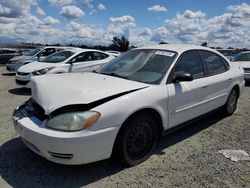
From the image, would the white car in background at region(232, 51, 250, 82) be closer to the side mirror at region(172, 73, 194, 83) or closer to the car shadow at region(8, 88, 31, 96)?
the side mirror at region(172, 73, 194, 83)

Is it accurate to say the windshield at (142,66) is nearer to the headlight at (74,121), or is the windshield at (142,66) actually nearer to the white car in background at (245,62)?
the headlight at (74,121)

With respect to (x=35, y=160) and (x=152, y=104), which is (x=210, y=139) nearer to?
(x=152, y=104)

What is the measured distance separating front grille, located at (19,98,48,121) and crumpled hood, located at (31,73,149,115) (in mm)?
94

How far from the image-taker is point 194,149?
4.27 m

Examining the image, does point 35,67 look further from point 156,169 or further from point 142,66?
point 156,169

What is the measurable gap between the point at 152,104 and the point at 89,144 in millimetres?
1051

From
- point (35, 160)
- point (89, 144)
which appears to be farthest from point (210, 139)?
point (35, 160)

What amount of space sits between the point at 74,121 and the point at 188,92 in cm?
201

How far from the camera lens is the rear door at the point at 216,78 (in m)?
4.93

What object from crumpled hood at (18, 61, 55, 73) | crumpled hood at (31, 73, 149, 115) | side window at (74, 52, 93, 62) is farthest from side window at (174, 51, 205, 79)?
side window at (74, 52, 93, 62)

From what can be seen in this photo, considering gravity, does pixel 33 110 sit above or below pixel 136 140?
above

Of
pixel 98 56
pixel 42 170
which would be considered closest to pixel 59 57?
pixel 98 56

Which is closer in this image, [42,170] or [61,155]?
[61,155]

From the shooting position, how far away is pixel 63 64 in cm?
910
